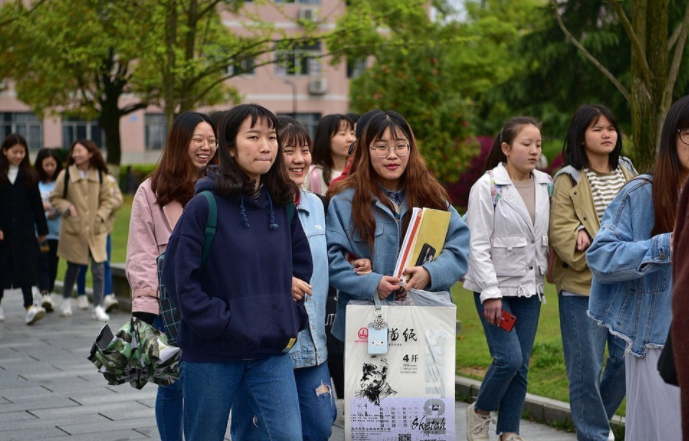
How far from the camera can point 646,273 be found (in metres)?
4.23

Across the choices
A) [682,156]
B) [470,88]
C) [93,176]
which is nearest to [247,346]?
[682,156]

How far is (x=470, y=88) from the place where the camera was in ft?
157

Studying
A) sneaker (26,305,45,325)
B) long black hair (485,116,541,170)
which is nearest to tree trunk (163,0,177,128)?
sneaker (26,305,45,325)

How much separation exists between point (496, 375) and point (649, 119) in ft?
8.19

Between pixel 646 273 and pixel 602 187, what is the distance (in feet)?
5.89

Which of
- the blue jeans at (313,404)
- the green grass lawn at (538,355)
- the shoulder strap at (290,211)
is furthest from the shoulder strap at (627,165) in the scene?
the shoulder strap at (290,211)

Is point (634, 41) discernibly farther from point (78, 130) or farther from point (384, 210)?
point (78, 130)

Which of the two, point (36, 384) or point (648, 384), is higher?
point (648, 384)

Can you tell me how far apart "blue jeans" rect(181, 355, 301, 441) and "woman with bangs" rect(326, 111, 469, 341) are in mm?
857

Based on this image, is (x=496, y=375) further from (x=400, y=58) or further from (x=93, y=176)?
(x=400, y=58)

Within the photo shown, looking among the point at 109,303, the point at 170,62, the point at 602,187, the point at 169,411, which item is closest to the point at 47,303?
the point at 109,303

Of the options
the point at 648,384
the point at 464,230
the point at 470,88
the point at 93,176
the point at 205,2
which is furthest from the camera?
the point at 470,88

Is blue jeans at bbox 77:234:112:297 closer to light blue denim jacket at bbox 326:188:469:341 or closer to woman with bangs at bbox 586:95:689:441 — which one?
light blue denim jacket at bbox 326:188:469:341

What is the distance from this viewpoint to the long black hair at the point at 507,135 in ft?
19.9
